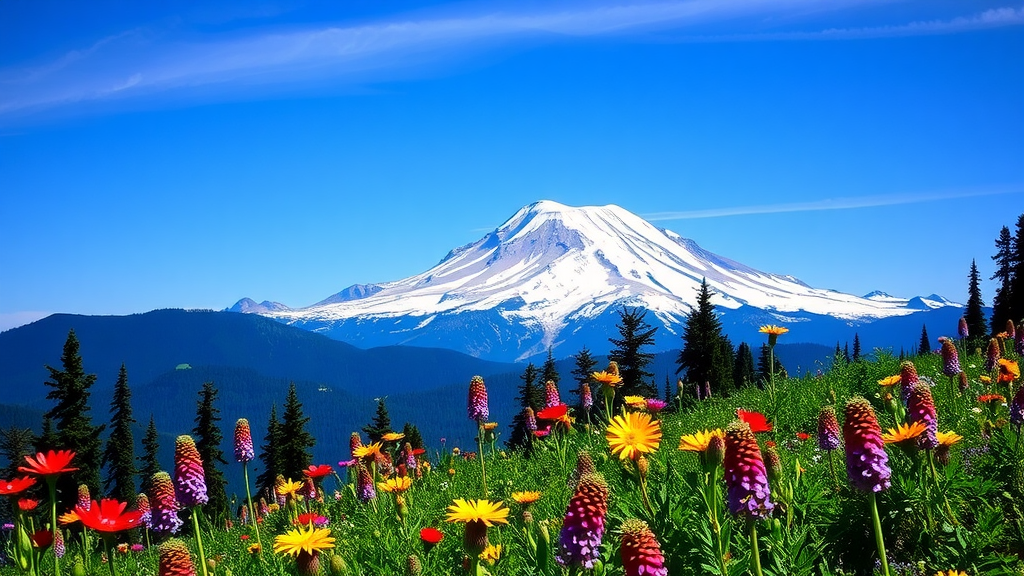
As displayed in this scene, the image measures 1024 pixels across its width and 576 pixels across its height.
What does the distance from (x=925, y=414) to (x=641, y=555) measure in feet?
8.20

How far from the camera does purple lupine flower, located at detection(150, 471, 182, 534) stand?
4832 mm

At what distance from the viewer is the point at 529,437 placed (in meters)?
11.7

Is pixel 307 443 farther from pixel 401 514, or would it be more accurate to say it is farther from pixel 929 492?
pixel 929 492

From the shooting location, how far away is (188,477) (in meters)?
5.21

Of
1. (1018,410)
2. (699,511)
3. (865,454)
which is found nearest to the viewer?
(865,454)

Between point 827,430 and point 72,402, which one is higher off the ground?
point 827,430

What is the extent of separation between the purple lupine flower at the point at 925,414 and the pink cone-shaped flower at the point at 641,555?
2.30m

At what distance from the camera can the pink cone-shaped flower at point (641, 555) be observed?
2.75 meters

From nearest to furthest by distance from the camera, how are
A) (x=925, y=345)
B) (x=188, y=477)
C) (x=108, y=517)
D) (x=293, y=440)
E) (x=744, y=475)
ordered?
(x=744, y=475), (x=108, y=517), (x=188, y=477), (x=293, y=440), (x=925, y=345)

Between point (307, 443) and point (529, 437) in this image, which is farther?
point (307, 443)

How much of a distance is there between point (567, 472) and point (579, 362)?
21.0 meters

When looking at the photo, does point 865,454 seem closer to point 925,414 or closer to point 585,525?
point 925,414

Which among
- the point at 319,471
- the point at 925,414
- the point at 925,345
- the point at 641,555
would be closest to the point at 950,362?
the point at 925,414

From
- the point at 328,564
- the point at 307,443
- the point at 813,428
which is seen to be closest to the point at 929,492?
the point at 328,564
